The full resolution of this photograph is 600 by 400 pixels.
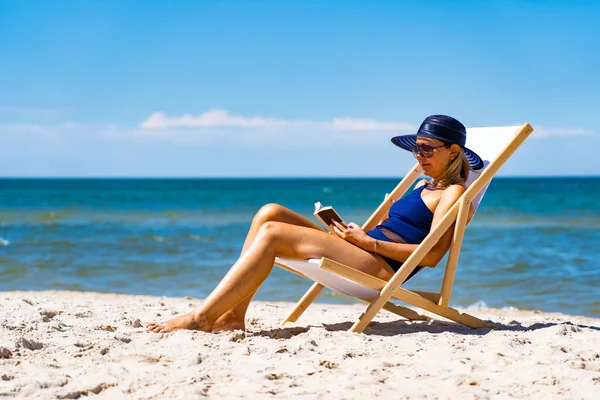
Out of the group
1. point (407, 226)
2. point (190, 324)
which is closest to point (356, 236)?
point (407, 226)

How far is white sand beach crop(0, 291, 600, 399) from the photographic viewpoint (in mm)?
3104

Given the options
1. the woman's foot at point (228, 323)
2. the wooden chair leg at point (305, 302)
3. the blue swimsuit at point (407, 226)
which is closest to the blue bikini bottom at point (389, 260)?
the blue swimsuit at point (407, 226)

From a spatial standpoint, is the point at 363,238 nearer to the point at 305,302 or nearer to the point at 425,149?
the point at 425,149

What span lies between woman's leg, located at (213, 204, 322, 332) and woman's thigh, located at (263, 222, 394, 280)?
189mm

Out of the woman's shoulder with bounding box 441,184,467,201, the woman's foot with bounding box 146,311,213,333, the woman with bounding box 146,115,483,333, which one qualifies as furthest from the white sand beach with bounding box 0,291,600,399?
the woman's shoulder with bounding box 441,184,467,201

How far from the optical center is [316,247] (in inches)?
159

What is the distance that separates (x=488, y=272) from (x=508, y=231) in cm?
918

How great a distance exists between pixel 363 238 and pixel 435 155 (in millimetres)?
708

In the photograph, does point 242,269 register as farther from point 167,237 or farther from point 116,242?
point 167,237

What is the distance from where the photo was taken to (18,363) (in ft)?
11.4

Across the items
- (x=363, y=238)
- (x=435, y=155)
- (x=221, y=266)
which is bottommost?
(x=221, y=266)

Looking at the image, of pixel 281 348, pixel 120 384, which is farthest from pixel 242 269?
pixel 120 384

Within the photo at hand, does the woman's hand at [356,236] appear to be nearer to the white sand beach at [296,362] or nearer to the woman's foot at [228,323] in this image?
the white sand beach at [296,362]

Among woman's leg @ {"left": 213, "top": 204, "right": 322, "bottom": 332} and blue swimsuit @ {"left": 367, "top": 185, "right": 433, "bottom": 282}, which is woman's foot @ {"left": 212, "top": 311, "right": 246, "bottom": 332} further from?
blue swimsuit @ {"left": 367, "top": 185, "right": 433, "bottom": 282}
